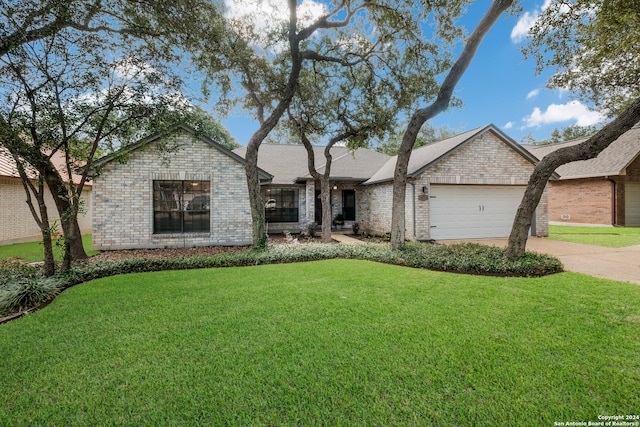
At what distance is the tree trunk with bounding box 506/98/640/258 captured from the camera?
585 centimetres

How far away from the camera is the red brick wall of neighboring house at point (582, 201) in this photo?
1666 centimetres

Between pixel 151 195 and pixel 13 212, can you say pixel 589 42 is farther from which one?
pixel 13 212

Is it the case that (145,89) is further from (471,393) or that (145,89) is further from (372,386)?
(471,393)

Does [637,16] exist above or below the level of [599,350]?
above

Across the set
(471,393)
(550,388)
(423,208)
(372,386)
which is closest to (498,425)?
(471,393)

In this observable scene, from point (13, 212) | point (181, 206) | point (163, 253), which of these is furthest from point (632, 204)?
point (13, 212)

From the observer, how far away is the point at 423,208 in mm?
11711

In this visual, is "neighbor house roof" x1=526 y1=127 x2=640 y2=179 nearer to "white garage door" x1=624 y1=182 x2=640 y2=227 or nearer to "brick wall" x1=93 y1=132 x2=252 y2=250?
"white garage door" x1=624 y1=182 x2=640 y2=227

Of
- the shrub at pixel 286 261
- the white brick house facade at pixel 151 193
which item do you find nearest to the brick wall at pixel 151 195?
the white brick house facade at pixel 151 193

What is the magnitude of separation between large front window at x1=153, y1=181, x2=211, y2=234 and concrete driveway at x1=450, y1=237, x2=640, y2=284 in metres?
11.5

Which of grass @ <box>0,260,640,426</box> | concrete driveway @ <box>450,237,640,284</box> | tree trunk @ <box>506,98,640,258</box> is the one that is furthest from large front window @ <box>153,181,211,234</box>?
concrete driveway @ <box>450,237,640,284</box>

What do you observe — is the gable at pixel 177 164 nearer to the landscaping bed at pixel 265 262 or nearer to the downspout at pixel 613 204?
the landscaping bed at pixel 265 262

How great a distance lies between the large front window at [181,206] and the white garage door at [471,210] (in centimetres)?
931

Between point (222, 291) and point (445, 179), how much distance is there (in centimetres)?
1005
